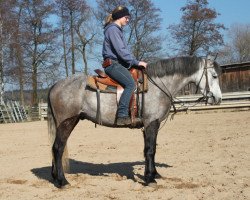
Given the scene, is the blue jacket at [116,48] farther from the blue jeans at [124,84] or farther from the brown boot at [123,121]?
the brown boot at [123,121]

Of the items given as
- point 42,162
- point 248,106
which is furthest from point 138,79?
point 248,106

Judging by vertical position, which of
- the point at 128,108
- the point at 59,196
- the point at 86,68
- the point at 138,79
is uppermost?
the point at 86,68

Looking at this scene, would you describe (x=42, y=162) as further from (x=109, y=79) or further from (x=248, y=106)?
(x=248, y=106)

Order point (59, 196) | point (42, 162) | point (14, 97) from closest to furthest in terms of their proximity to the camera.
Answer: point (59, 196)
point (42, 162)
point (14, 97)

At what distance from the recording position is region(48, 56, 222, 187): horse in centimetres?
644

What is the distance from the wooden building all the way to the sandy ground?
665 inches

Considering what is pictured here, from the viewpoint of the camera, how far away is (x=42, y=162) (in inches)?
361

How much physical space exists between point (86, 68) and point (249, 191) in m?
31.5

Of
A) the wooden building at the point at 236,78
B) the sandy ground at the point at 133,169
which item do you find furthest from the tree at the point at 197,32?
the sandy ground at the point at 133,169

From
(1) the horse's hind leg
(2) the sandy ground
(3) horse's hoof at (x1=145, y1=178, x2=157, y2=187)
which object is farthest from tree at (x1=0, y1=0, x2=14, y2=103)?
(3) horse's hoof at (x1=145, y1=178, x2=157, y2=187)

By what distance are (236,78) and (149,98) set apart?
79.2 feet

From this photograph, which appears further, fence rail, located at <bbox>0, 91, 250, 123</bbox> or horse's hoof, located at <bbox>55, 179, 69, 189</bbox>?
fence rail, located at <bbox>0, 91, 250, 123</bbox>

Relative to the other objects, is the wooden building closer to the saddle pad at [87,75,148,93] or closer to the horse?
the horse

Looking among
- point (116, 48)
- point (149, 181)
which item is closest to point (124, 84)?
point (116, 48)
